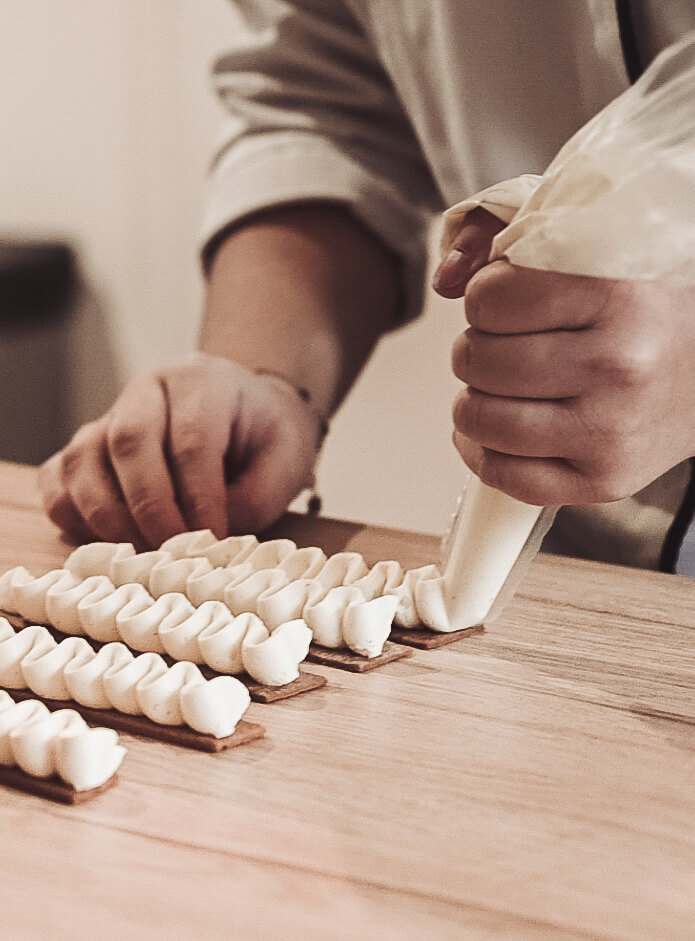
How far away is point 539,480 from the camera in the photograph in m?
0.64

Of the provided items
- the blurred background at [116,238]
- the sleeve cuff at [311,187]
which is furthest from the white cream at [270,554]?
the blurred background at [116,238]

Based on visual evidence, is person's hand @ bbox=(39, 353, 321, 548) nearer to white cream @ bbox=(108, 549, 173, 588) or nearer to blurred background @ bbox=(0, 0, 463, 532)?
white cream @ bbox=(108, 549, 173, 588)

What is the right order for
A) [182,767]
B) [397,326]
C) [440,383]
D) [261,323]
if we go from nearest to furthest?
[182,767]
[261,323]
[397,326]
[440,383]

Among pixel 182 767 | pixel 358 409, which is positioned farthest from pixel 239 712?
pixel 358 409

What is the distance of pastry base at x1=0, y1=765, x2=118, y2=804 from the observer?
0.51 m

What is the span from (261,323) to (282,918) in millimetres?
750

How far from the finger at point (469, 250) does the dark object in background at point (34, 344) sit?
6.96 ft

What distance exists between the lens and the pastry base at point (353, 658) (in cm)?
67

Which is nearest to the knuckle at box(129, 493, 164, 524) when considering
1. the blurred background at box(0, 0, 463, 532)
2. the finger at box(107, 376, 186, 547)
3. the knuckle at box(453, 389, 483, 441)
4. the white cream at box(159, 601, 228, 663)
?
the finger at box(107, 376, 186, 547)

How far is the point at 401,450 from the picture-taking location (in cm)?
258

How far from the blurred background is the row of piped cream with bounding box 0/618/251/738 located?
1870mm

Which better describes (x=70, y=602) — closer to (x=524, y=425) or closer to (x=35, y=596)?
(x=35, y=596)

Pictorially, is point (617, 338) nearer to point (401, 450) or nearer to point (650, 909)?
point (650, 909)

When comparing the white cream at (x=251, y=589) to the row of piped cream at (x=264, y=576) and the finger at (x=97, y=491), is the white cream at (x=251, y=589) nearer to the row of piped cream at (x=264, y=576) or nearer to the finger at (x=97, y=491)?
the row of piped cream at (x=264, y=576)
